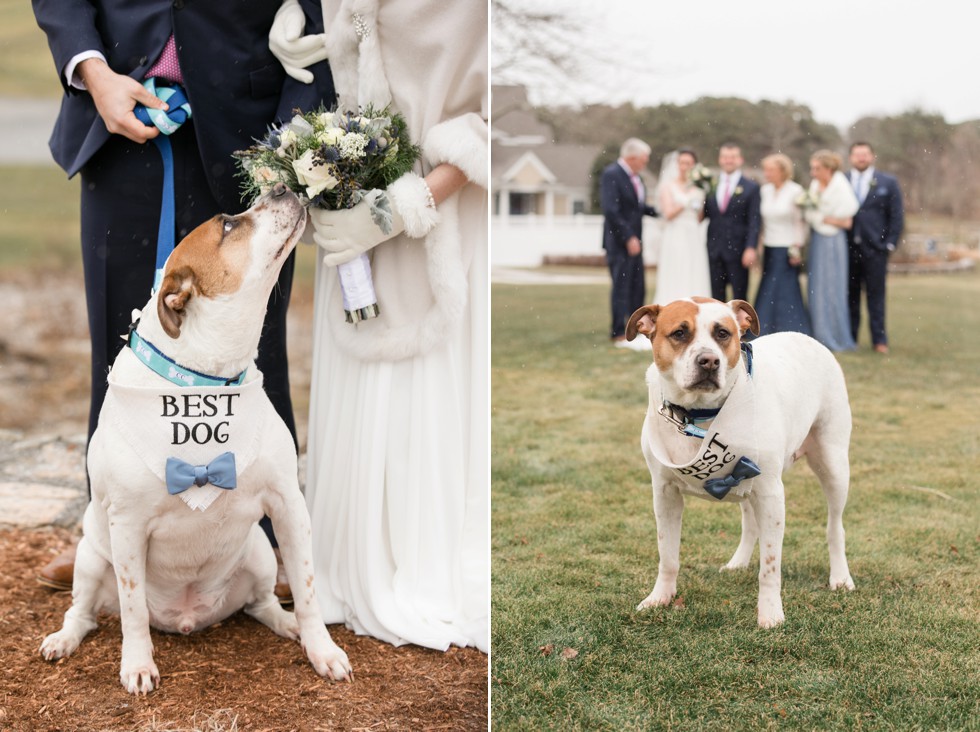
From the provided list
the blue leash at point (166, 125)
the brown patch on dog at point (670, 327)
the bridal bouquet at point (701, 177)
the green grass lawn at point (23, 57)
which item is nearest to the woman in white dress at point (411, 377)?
the blue leash at point (166, 125)

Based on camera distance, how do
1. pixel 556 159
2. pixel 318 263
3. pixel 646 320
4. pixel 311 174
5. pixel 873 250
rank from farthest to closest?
pixel 556 159, pixel 318 263, pixel 311 174, pixel 873 250, pixel 646 320

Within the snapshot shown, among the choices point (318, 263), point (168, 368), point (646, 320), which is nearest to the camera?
point (646, 320)

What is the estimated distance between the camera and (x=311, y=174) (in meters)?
2.90

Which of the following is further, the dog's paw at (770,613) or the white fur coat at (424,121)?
the white fur coat at (424,121)

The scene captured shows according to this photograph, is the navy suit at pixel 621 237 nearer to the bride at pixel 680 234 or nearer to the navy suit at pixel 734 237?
the bride at pixel 680 234

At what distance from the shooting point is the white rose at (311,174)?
2.89 m

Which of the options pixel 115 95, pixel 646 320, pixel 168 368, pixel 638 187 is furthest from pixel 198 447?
pixel 638 187

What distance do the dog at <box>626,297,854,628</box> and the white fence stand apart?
2.34 ft

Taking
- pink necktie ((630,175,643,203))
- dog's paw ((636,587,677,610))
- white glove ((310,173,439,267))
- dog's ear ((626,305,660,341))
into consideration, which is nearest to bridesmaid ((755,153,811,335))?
dog's ear ((626,305,660,341))

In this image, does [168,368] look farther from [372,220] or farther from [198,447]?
[372,220]

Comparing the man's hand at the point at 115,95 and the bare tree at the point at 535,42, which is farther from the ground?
the bare tree at the point at 535,42

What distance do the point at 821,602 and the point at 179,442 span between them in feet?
5.70

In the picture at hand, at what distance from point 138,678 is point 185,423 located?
80 cm

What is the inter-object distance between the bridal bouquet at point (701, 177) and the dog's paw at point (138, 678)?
6.86 ft
